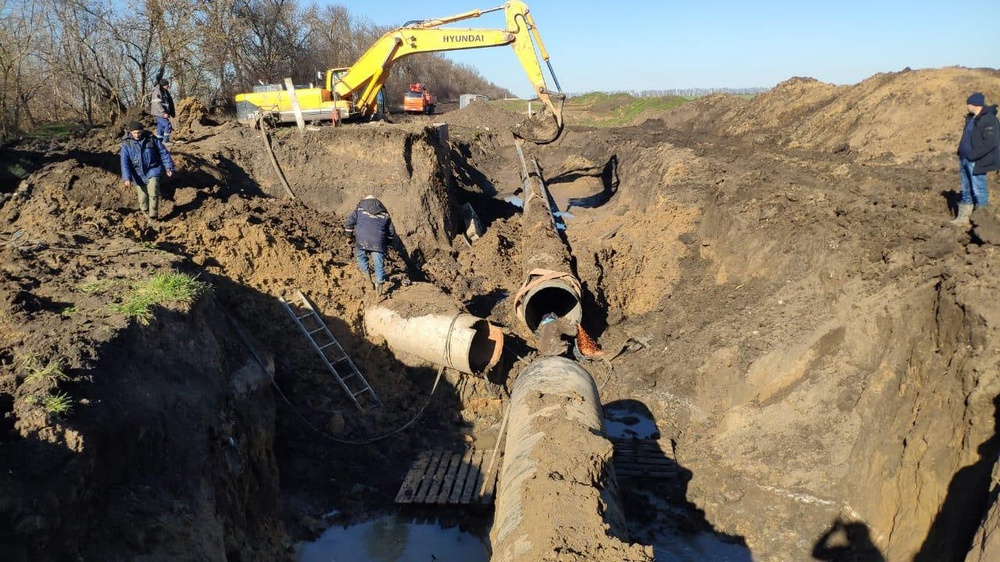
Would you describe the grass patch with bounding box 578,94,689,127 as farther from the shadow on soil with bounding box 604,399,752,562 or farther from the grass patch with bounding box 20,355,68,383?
the grass patch with bounding box 20,355,68,383

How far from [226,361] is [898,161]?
13.2 meters

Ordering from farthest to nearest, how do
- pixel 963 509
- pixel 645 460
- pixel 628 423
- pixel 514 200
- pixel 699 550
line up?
pixel 514 200
pixel 628 423
pixel 645 460
pixel 699 550
pixel 963 509

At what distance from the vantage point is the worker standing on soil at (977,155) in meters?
7.96

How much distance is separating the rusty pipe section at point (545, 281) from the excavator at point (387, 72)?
3324mm

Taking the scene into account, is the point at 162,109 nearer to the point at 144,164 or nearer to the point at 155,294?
the point at 144,164

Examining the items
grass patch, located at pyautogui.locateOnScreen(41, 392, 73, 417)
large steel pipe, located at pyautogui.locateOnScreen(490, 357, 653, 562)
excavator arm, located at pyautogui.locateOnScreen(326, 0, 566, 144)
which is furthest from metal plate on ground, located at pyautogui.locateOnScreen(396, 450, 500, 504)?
excavator arm, located at pyautogui.locateOnScreen(326, 0, 566, 144)

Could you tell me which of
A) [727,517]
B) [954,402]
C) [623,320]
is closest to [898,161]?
[623,320]

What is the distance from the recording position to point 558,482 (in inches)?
192

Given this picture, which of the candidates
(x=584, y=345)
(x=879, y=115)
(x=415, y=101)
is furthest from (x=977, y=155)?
(x=415, y=101)

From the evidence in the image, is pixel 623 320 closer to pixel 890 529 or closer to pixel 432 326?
pixel 432 326

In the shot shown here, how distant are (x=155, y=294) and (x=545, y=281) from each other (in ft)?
17.4

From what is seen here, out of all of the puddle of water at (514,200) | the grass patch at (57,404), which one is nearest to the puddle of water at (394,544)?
the grass patch at (57,404)

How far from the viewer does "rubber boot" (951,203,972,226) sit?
807 cm

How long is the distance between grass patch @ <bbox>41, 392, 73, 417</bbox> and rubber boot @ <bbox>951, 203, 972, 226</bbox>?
990 cm
